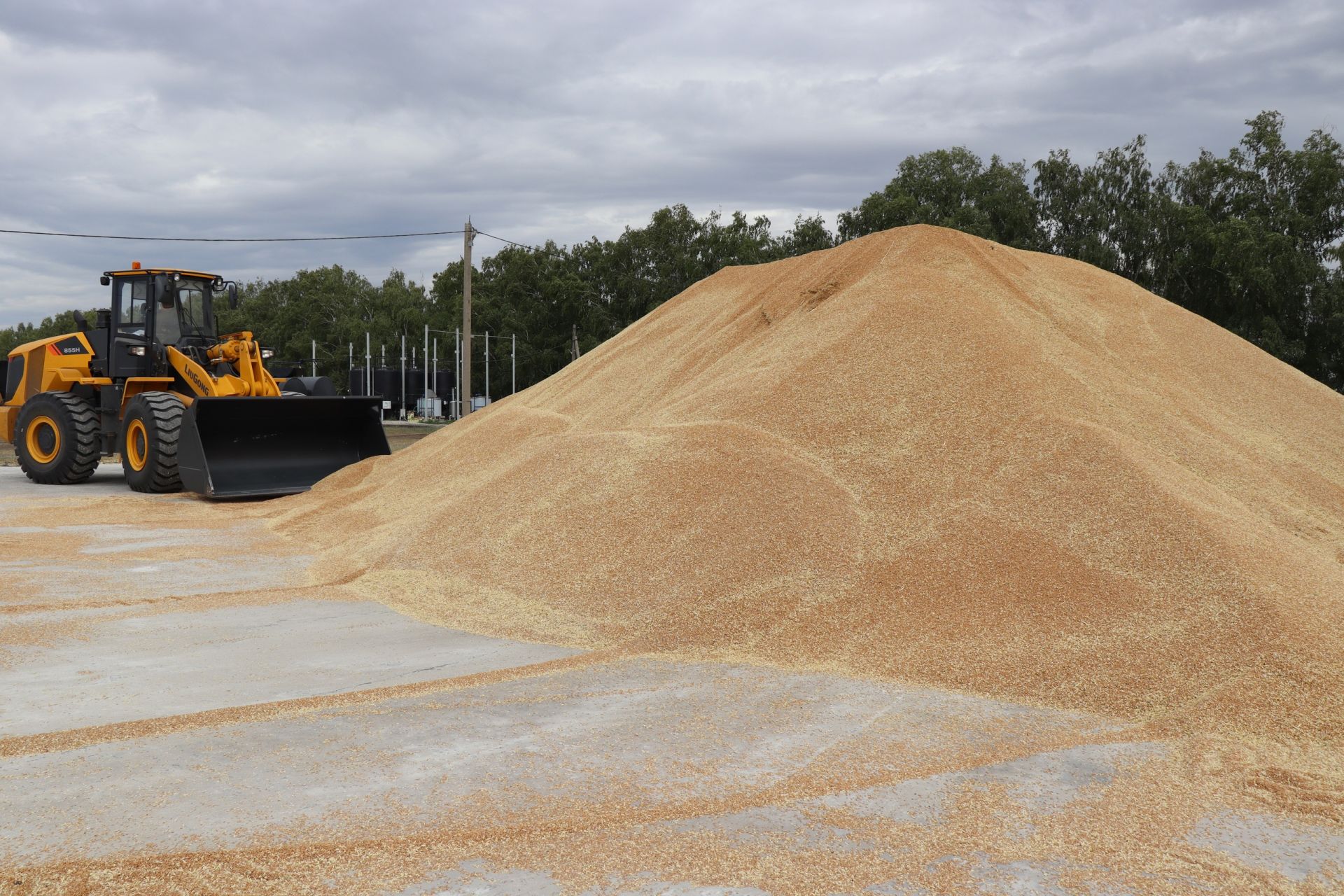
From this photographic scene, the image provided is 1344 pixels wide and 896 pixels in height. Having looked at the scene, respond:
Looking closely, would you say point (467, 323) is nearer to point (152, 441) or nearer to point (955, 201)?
point (152, 441)

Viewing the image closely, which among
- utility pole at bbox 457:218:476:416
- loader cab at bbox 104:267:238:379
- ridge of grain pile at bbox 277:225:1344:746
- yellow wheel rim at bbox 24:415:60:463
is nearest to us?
ridge of grain pile at bbox 277:225:1344:746

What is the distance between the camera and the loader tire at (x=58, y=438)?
546 inches

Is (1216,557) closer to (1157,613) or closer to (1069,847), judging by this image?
(1157,613)

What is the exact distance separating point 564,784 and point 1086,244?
3032 centimetres

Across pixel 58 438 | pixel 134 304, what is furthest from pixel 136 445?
pixel 134 304

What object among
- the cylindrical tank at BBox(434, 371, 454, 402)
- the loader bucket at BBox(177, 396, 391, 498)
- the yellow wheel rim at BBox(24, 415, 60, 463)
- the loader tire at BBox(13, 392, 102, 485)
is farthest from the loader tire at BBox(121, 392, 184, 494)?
the cylindrical tank at BBox(434, 371, 454, 402)

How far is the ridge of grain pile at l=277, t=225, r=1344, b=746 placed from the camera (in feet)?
17.3

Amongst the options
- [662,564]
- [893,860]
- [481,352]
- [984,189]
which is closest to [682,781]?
[893,860]

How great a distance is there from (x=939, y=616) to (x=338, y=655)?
3332 millimetres

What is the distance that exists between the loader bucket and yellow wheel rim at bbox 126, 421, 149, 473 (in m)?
0.97

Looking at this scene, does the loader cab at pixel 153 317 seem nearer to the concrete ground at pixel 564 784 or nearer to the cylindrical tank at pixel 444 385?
the concrete ground at pixel 564 784

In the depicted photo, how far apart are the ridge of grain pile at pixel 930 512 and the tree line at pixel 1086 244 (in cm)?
1752

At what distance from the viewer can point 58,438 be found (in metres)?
14.0

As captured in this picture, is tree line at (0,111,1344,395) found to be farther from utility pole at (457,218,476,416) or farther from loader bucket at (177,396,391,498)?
loader bucket at (177,396,391,498)
